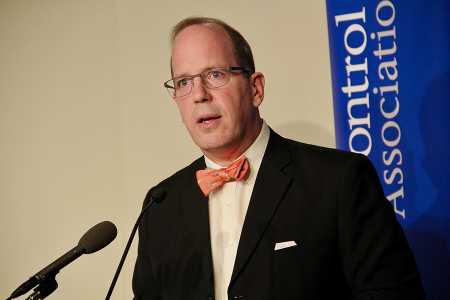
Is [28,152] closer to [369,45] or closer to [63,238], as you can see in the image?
[63,238]

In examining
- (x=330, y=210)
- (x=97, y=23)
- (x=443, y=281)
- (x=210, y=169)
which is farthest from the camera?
(x=97, y=23)

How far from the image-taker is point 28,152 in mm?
3793

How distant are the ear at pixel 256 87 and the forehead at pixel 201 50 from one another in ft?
0.39

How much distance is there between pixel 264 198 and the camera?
2029mm

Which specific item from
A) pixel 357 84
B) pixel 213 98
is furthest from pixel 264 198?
pixel 357 84

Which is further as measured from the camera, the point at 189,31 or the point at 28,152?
the point at 28,152

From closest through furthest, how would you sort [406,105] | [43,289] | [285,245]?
[43,289] → [285,245] → [406,105]

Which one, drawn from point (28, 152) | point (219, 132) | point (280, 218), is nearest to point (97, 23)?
point (28, 152)

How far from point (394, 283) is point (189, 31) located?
1.15m

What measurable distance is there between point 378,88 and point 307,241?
1.05 metres

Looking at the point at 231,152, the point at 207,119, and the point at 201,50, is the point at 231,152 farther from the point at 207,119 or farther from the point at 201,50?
the point at 201,50

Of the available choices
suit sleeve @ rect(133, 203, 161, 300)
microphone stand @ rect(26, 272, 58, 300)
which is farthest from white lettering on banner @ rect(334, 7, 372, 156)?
microphone stand @ rect(26, 272, 58, 300)

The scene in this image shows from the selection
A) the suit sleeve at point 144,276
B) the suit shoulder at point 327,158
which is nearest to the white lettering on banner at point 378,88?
the suit shoulder at point 327,158

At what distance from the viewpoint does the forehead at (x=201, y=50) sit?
207 cm
